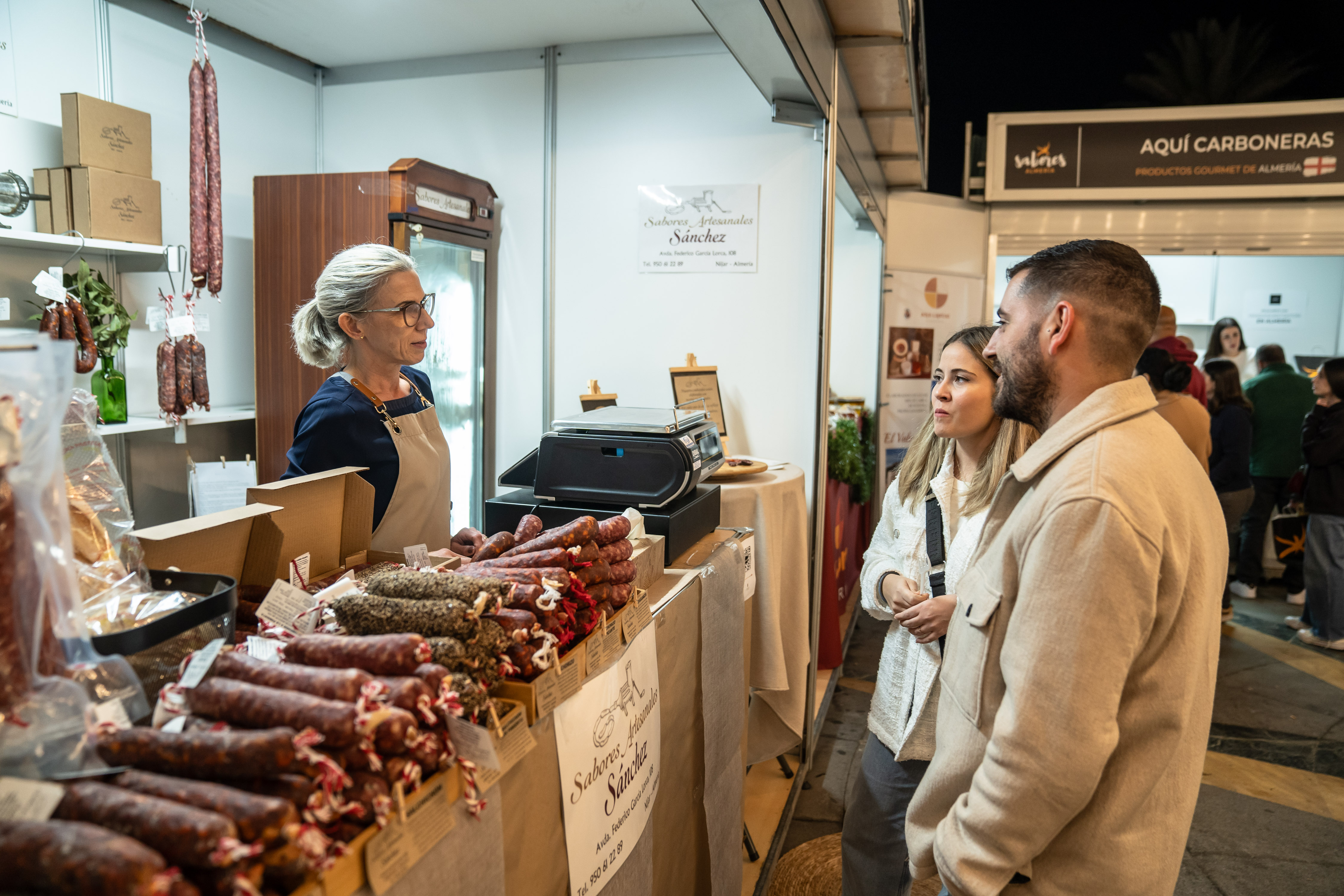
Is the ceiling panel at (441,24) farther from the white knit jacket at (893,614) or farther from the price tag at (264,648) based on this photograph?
the price tag at (264,648)

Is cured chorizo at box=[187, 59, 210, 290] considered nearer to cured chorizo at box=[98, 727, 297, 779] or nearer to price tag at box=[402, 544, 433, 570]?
price tag at box=[402, 544, 433, 570]

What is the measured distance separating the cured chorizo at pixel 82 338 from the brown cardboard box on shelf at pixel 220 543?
2254 mm

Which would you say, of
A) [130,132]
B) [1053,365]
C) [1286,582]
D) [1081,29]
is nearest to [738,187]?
[130,132]

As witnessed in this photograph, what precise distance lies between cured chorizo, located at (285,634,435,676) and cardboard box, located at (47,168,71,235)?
3096 mm

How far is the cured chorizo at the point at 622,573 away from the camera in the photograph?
59.1 inches

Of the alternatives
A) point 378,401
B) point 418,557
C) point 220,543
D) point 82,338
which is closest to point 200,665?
point 220,543

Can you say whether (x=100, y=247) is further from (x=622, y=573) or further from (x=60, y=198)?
(x=622, y=573)

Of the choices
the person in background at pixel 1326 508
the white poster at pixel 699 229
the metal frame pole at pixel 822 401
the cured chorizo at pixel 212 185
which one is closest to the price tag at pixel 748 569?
the metal frame pole at pixel 822 401

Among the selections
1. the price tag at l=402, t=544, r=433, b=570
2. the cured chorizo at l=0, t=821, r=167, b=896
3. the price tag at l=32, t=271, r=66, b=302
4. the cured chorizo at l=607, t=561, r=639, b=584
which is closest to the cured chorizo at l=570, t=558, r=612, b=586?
the cured chorizo at l=607, t=561, r=639, b=584

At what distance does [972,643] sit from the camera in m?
1.36

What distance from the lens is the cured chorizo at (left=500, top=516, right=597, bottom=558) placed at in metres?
1.43

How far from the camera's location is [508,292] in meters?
4.65

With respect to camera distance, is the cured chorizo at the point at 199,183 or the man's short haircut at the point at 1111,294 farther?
the cured chorizo at the point at 199,183

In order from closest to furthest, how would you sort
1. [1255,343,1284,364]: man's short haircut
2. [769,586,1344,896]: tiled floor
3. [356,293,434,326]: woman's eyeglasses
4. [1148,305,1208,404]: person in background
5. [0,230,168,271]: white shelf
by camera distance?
[356,293,434,326]: woman's eyeglasses, [769,586,1344,896]: tiled floor, [0,230,168,271]: white shelf, [1148,305,1208,404]: person in background, [1255,343,1284,364]: man's short haircut
